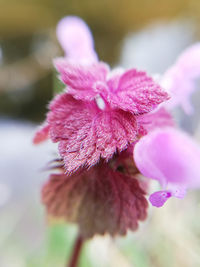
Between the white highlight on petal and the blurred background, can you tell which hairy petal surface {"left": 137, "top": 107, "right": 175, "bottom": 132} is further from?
the blurred background

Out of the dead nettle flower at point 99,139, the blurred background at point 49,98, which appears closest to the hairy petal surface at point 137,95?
the dead nettle flower at point 99,139

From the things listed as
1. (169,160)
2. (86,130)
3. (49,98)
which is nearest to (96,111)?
(86,130)

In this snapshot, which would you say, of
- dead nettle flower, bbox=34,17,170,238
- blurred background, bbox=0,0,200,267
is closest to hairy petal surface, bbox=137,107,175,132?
dead nettle flower, bbox=34,17,170,238

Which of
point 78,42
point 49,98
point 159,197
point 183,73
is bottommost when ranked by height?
point 159,197

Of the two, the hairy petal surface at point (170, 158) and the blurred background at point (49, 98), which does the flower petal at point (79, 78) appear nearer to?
the hairy petal surface at point (170, 158)

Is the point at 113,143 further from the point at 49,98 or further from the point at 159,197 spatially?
the point at 49,98
